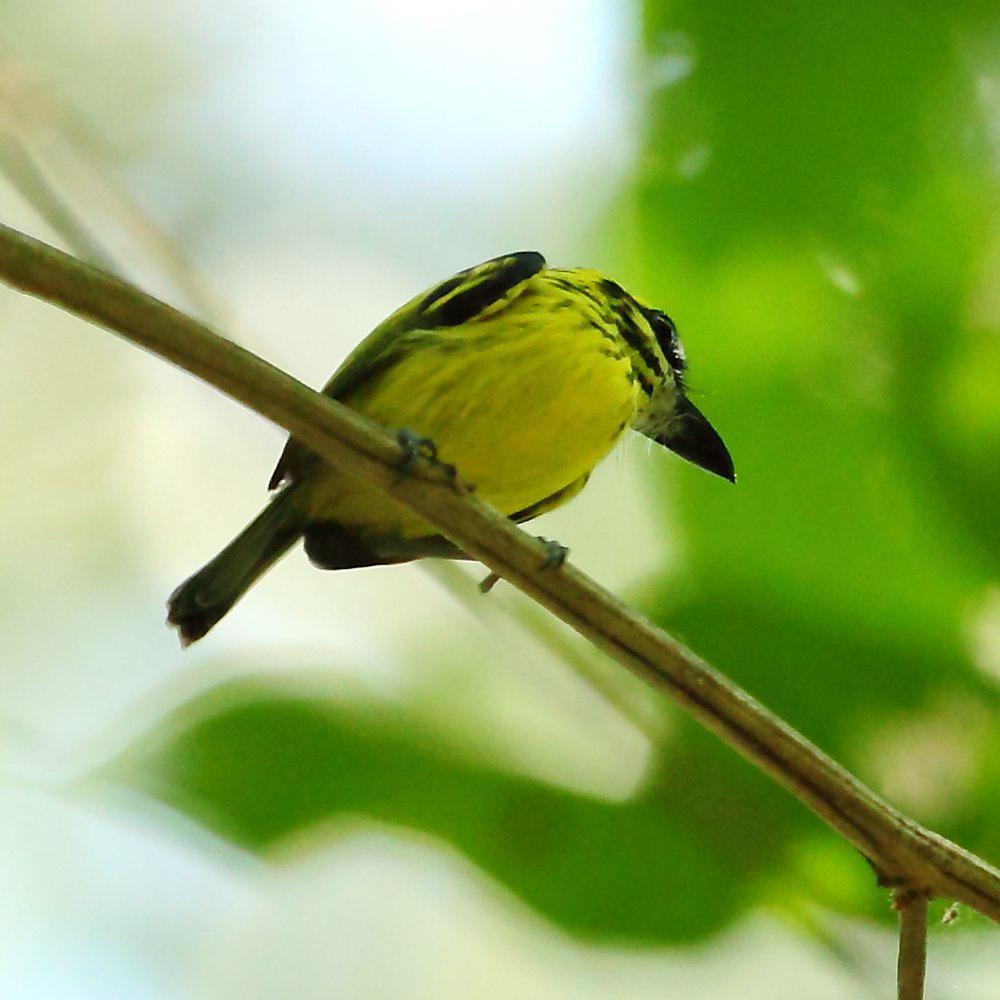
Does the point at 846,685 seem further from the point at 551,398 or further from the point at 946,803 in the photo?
the point at 551,398

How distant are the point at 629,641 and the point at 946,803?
52 centimetres

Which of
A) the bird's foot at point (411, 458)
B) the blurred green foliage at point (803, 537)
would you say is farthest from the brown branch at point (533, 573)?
the blurred green foliage at point (803, 537)

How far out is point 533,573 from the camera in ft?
3.47

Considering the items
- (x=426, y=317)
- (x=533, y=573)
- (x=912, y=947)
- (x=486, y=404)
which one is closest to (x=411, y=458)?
(x=533, y=573)

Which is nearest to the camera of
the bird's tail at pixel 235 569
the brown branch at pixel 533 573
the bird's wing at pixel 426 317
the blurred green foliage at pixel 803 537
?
the brown branch at pixel 533 573

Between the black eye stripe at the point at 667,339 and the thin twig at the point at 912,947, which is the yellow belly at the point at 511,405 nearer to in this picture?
the black eye stripe at the point at 667,339

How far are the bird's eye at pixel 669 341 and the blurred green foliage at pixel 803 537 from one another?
236 millimetres

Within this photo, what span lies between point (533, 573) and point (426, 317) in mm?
833

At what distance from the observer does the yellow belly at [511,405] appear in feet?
5.65

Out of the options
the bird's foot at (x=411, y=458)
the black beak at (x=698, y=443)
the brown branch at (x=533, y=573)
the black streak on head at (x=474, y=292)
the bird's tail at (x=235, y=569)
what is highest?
the black streak on head at (x=474, y=292)

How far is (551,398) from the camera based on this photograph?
1.73 meters

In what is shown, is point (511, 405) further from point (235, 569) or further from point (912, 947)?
point (912, 947)

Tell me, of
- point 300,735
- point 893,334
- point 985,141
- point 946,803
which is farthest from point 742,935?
point 985,141

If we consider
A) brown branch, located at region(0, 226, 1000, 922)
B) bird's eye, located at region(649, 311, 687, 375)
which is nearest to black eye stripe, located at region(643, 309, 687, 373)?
bird's eye, located at region(649, 311, 687, 375)
